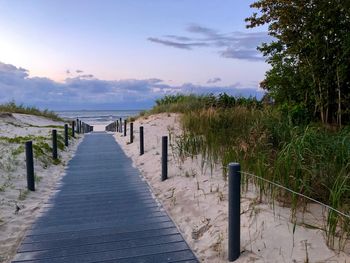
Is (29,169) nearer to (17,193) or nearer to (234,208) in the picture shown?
(17,193)

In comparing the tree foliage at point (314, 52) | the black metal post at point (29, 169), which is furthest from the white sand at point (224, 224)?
the tree foliage at point (314, 52)

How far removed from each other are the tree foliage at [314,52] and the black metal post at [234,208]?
8.70m

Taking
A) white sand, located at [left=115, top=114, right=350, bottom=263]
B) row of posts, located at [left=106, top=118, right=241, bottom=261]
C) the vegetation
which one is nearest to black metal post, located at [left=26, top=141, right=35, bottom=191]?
white sand, located at [left=115, top=114, right=350, bottom=263]

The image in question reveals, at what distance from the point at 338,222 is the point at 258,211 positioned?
94cm

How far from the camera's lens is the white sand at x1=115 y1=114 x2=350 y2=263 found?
3.74m

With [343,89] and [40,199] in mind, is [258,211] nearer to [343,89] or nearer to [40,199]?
[40,199]

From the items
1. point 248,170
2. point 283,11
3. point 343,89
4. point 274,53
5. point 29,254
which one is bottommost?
point 29,254

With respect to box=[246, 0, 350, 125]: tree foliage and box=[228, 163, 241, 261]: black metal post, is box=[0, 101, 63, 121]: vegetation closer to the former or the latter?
box=[246, 0, 350, 125]: tree foliage

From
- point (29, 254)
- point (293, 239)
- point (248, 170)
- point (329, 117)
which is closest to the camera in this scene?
point (293, 239)

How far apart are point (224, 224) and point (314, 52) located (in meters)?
8.91

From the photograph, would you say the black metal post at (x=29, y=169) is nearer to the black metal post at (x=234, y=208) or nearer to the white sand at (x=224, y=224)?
the white sand at (x=224, y=224)

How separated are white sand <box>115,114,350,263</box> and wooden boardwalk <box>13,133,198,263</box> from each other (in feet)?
0.73

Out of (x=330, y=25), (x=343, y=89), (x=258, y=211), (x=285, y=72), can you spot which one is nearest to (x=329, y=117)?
(x=343, y=89)

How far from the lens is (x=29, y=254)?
13.9 ft
